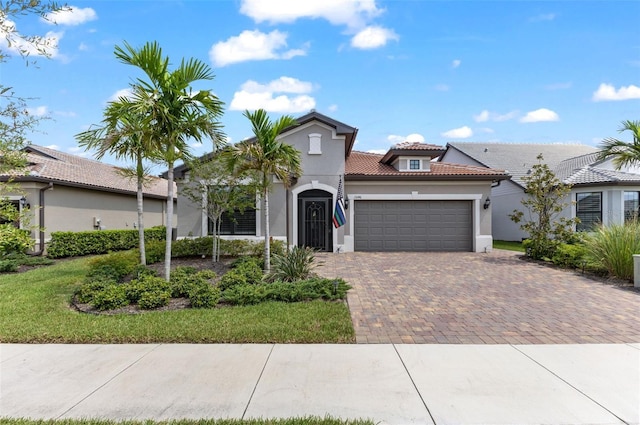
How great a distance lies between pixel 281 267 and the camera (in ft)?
27.4

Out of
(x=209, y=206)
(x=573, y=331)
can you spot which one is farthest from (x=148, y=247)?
(x=573, y=331)

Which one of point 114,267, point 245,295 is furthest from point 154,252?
point 245,295

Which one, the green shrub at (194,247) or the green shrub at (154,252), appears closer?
the green shrub at (154,252)

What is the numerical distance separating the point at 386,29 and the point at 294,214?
8035mm

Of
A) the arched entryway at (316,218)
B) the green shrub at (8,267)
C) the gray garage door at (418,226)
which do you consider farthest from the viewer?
the gray garage door at (418,226)

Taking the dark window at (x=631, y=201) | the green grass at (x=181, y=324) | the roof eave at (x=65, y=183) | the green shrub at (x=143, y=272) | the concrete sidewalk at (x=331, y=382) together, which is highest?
the roof eave at (x=65, y=183)

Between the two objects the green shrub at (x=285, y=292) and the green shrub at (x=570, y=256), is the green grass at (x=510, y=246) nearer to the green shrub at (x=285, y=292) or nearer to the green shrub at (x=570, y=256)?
the green shrub at (x=570, y=256)

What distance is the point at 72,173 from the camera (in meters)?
16.1

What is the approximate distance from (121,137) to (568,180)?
66.8ft

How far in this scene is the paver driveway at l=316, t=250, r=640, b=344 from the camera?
16.7ft

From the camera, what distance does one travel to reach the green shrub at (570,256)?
10.4 m

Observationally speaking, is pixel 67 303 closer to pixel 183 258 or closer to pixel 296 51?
pixel 183 258

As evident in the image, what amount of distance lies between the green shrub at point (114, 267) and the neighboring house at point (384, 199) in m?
6.61

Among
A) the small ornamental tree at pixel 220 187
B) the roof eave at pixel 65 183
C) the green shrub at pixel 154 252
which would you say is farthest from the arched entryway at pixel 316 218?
the roof eave at pixel 65 183
